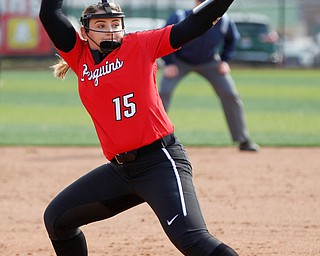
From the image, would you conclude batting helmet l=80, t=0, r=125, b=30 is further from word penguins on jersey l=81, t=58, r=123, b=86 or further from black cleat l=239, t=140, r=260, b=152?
Result: black cleat l=239, t=140, r=260, b=152

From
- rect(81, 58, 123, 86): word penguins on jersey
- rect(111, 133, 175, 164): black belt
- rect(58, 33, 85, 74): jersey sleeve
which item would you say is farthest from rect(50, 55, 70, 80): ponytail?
rect(111, 133, 175, 164): black belt

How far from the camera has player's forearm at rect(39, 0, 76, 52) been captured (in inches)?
200

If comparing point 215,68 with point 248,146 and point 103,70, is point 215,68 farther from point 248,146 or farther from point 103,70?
point 103,70

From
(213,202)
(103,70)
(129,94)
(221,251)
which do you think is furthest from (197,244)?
(213,202)

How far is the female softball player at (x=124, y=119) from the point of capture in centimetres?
473

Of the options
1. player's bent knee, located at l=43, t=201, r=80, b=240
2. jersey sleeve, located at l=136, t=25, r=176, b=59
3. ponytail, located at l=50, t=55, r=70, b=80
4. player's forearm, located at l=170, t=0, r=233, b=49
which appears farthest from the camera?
ponytail, located at l=50, t=55, r=70, b=80

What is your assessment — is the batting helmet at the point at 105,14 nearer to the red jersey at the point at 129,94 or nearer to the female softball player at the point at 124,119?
the female softball player at the point at 124,119

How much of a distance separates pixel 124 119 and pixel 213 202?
11.3 ft

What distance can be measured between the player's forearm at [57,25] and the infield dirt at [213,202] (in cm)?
181

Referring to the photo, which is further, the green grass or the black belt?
the green grass

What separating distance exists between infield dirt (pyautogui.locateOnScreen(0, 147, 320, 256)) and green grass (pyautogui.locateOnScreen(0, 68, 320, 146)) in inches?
41.4

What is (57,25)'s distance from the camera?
16.7 feet

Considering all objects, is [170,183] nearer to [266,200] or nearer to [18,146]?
[266,200]

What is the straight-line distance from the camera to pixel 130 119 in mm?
4820
